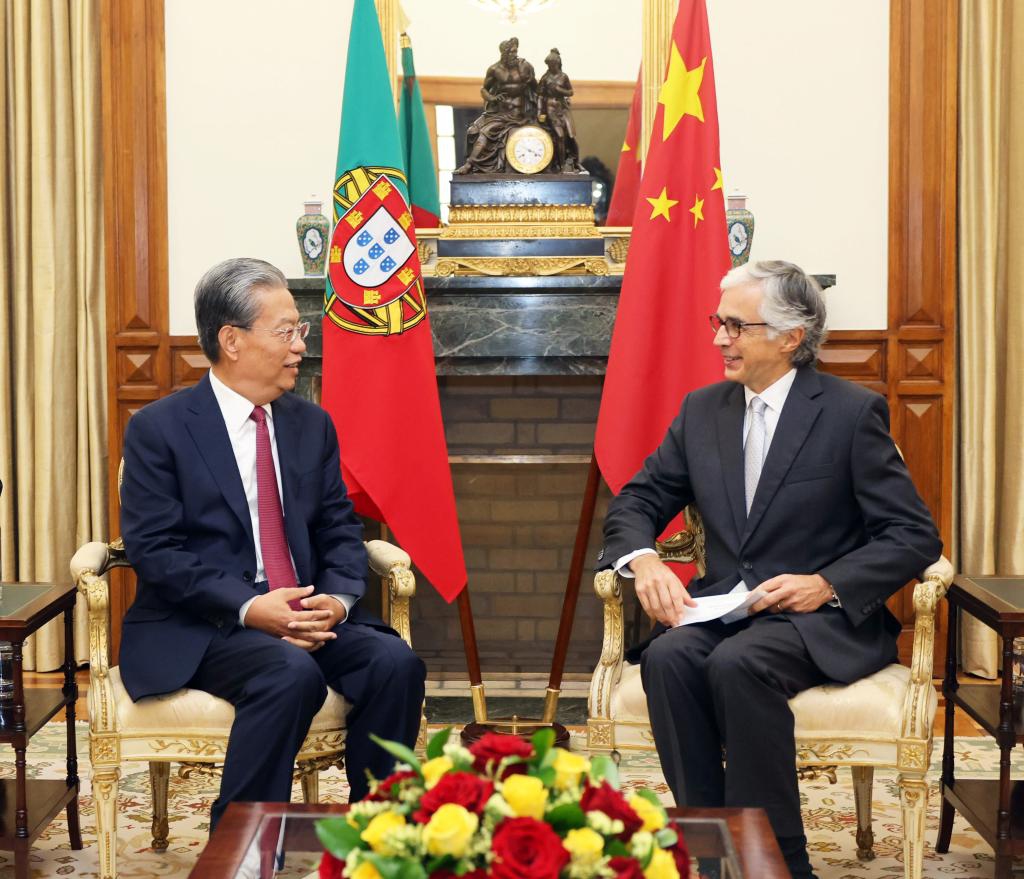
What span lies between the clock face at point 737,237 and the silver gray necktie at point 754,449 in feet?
4.23

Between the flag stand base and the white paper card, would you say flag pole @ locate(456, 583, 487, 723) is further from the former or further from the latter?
the white paper card

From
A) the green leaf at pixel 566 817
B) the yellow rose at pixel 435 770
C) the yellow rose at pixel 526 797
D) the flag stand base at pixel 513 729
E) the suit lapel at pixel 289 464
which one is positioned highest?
the suit lapel at pixel 289 464

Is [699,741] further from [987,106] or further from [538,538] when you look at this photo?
[987,106]

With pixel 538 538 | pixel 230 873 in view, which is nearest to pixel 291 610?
pixel 230 873

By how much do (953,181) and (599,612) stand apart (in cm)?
192

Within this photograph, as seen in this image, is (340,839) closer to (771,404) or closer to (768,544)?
(768,544)

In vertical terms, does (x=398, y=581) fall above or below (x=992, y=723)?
above

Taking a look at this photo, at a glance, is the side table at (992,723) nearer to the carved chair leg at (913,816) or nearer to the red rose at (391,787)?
the carved chair leg at (913,816)

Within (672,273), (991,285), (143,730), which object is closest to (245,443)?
(143,730)

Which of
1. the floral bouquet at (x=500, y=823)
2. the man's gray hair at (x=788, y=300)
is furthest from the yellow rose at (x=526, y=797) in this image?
the man's gray hair at (x=788, y=300)

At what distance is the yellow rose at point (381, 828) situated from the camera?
144cm

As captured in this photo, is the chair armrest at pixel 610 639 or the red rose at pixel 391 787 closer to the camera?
the red rose at pixel 391 787

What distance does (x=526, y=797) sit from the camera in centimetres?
143

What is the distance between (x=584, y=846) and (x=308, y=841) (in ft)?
2.24
